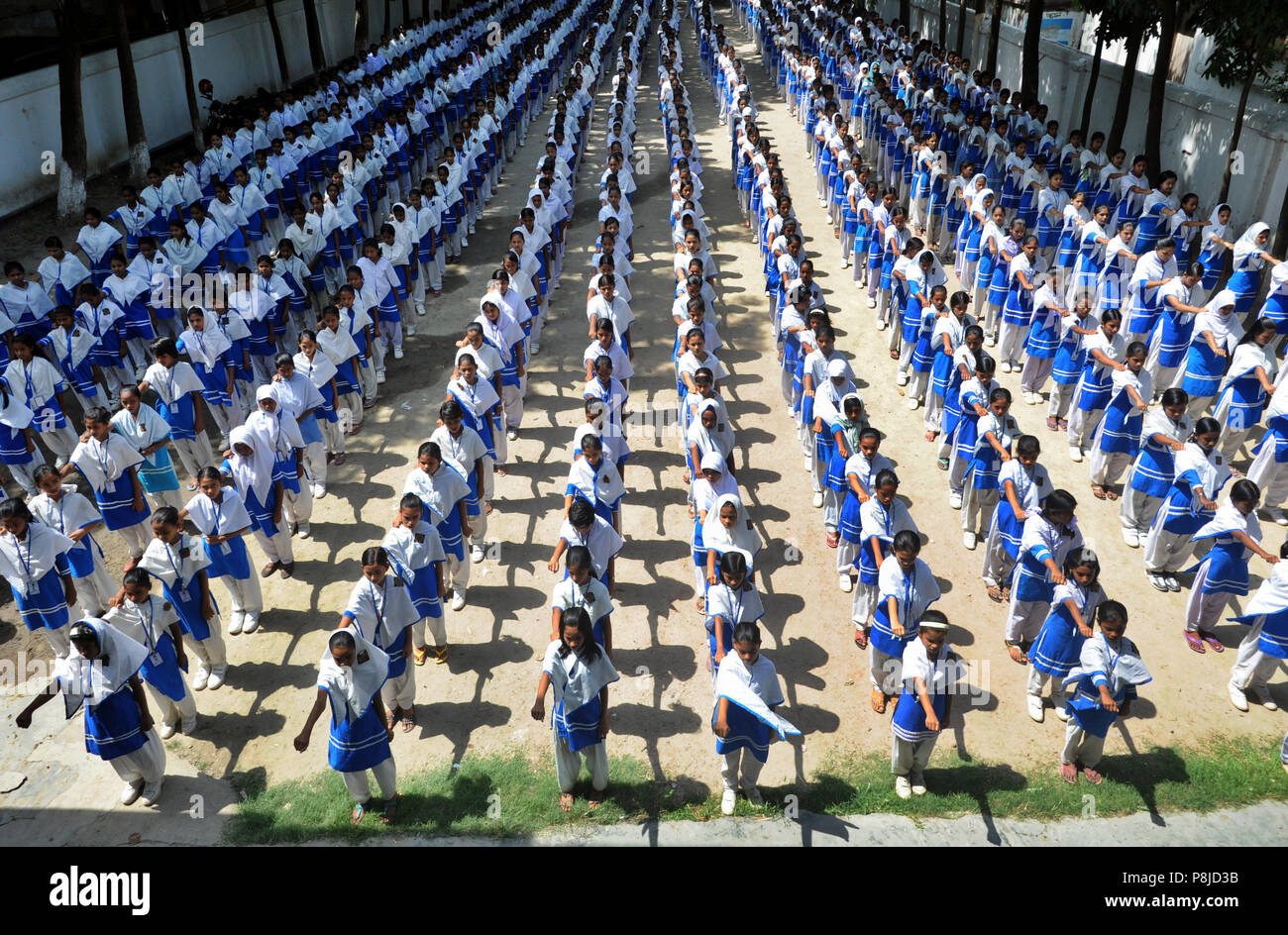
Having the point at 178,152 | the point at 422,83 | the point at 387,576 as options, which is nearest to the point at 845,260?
the point at 387,576

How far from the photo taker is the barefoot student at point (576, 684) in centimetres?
500

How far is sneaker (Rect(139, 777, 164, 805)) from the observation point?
18.5 ft

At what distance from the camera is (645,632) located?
22.9 feet

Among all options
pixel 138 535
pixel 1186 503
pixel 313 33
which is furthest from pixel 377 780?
pixel 313 33

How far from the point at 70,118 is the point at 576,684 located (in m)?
14.3

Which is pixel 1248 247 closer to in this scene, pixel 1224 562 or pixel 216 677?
pixel 1224 562

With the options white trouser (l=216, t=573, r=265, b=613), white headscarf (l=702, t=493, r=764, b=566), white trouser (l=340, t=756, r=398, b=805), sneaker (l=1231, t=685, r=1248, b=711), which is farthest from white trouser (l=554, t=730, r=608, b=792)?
sneaker (l=1231, t=685, r=1248, b=711)

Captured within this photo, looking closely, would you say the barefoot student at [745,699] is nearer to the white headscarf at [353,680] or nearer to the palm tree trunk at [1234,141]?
the white headscarf at [353,680]

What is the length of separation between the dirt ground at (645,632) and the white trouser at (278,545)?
0.20 metres

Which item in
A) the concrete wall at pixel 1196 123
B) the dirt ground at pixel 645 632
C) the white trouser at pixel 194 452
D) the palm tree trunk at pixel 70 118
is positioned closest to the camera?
the dirt ground at pixel 645 632

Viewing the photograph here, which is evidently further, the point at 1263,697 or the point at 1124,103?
the point at 1124,103

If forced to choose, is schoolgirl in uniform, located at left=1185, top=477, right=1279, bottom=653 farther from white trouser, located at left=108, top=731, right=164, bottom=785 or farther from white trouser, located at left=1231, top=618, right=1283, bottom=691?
white trouser, located at left=108, top=731, right=164, bottom=785

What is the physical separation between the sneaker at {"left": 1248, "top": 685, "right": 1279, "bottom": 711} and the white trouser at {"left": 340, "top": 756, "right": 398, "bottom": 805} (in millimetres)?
5991

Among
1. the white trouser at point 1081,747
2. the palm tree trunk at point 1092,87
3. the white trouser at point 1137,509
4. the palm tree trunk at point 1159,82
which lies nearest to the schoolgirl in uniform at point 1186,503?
the white trouser at point 1137,509
